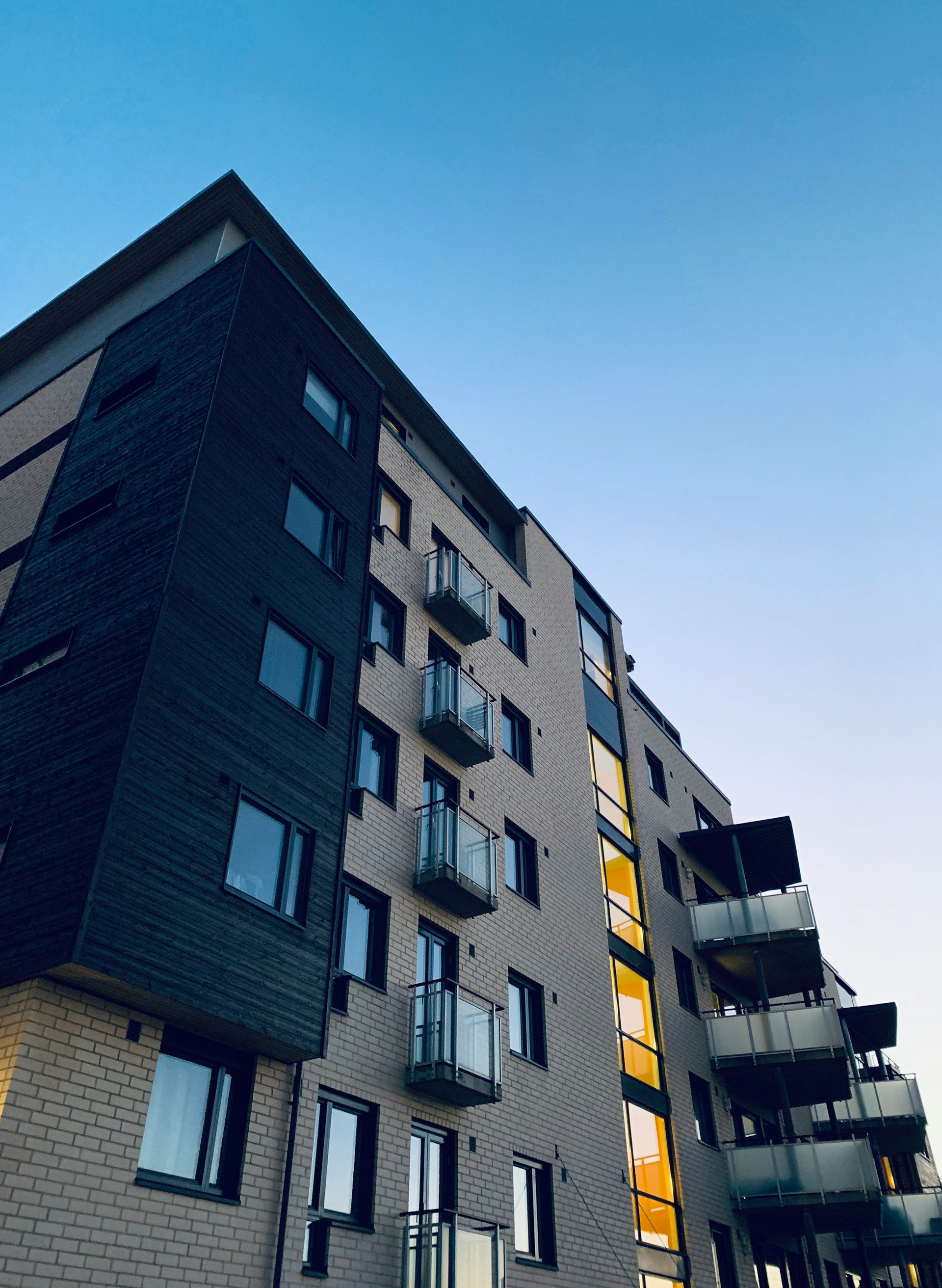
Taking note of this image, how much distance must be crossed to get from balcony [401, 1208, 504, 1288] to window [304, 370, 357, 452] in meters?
11.8

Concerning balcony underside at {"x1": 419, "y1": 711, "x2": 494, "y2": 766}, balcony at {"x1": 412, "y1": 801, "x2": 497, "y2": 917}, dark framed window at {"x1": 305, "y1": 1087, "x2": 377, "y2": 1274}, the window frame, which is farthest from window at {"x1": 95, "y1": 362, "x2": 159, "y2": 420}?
dark framed window at {"x1": 305, "y1": 1087, "x2": 377, "y2": 1274}

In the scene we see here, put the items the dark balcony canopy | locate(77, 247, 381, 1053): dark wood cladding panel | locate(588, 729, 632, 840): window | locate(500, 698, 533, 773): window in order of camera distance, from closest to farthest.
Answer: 1. locate(77, 247, 381, 1053): dark wood cladding panel
2. locate(500, 698, 533, 773): window
3. locate(588, 729, 632, 840): window
4. the dark balcony canopy

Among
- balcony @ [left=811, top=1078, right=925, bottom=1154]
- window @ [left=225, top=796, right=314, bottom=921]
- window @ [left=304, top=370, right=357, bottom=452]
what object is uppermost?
window @ [left=304, top=370, right=357, bottom=452]

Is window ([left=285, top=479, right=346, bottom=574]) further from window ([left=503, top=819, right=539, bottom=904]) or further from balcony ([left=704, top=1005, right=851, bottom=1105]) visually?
balcony ([left=704, top=1005, right=851, bottom=1105])

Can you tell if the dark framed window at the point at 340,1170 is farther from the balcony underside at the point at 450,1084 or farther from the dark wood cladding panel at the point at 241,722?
the dark wood cladding panel at the point at 241,722

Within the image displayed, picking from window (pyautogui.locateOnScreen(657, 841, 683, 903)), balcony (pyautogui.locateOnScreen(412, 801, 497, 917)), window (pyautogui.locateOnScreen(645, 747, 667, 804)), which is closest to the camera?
balcony (pyautogui.locateOnScreen(412, 801, 497, 917))

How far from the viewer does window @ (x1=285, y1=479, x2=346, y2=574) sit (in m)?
15.5

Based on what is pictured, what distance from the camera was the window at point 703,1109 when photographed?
23203mm

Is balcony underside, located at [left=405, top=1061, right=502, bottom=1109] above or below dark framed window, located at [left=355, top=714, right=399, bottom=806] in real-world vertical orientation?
below

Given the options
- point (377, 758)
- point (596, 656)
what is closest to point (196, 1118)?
point (377, 758)

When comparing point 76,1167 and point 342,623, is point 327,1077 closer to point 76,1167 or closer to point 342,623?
point 76,1167

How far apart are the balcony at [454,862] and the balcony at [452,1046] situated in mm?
1465

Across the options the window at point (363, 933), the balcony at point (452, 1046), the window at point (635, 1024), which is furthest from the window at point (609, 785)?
the window at point (363, 933)

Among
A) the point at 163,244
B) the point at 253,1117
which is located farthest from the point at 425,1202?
the point at 163,244
